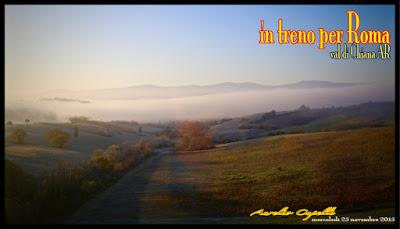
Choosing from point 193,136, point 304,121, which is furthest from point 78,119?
point 304,121

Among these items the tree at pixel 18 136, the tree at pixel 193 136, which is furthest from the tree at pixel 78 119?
the tree at pixel 193 136

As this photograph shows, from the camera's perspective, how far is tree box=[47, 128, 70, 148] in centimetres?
859

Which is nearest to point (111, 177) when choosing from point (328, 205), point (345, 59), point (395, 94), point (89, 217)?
point (89, 217)

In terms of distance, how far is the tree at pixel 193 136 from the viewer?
8.75 m

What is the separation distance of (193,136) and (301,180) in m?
2.05

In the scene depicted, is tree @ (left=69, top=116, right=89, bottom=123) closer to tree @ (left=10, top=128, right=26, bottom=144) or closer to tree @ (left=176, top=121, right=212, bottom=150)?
tree @ (left=10, top=128, right=26, bottom=144)

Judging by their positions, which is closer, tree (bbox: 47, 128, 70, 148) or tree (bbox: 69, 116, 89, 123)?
tree (bbox: 47, 128, 70, 148)

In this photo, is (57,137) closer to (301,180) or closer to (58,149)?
(58,149)

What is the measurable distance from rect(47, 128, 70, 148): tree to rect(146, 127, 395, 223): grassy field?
1801 millimetres

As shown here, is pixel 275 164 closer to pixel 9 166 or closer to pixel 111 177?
pixel 111 177

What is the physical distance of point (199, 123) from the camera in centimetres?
877
